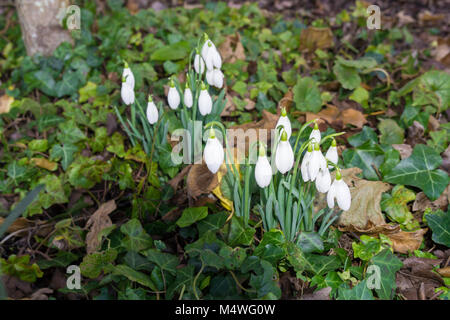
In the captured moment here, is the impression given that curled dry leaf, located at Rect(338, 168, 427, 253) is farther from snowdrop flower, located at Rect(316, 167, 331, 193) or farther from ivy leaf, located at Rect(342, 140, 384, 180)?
snowdrop flower, located at Rect(316, 167, 331, 193)

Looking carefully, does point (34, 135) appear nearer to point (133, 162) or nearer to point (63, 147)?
point (63, 147)

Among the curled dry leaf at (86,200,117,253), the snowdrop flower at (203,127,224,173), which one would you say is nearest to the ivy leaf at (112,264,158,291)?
the curled dry leaf at (86,200,117,253)

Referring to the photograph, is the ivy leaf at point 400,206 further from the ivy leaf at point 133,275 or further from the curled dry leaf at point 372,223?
the ivy leaf at point 133,275

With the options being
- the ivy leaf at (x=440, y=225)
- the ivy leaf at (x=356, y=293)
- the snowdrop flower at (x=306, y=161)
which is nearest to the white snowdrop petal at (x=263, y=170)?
the snowdrop flower at (x=306, y=161)

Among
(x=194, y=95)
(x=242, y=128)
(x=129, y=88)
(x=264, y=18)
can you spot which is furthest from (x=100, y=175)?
(x=264, y=18)

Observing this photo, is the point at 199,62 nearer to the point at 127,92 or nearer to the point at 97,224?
the point at 127,92

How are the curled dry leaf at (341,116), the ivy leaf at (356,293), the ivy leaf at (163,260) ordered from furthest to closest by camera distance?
the curled dry leaf at (341,116) < the ivy leaf at (163,260) < the ivy leaf at (356,293)

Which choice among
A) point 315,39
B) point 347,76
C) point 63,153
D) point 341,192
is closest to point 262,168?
point 341,192
